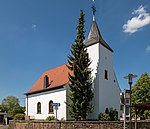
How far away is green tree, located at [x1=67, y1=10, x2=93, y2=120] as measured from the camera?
29.9 meters

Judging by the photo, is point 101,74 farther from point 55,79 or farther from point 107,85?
point 55,79

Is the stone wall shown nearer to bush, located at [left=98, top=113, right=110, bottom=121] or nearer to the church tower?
bush, located at [left=98, top=113, right=110, bottom=121]

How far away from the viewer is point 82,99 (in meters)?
30.1

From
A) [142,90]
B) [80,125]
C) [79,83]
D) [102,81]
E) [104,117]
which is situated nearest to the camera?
[80,125]

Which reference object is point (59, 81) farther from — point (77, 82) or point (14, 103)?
point (14, 103)

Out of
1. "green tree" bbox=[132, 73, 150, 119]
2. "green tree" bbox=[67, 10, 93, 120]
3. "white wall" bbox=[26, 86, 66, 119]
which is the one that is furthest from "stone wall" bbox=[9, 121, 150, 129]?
"green tree" bbox=[132, 73, 150, 119]

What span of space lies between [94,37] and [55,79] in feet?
28.7

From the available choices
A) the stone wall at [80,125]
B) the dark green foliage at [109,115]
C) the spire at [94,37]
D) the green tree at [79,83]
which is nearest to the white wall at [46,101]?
the green tree at [79,83]

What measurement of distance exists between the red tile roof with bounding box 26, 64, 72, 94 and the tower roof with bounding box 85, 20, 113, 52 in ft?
18.0

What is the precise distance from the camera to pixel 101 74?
33844mm

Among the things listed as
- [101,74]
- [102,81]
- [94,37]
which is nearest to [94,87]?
[102,81]

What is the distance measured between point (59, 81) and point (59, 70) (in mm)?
4628

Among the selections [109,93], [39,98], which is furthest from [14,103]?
[109,93]

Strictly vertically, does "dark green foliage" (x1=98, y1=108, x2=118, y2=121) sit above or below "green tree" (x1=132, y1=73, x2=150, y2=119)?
below
